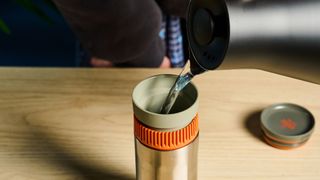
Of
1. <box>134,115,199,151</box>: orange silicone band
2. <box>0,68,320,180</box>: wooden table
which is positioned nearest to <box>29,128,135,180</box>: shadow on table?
Answer: <box>0,68,320,180</box>: wooden table

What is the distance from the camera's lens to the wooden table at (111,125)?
1.78 feet

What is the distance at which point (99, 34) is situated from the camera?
0.74 meters

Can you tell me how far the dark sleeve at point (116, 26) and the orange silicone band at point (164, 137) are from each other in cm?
29

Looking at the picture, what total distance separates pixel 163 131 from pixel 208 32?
0.10 meters

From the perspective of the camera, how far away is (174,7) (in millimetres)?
823

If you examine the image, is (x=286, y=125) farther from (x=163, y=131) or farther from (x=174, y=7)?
(x=174, y=7)

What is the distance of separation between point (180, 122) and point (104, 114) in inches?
8.4

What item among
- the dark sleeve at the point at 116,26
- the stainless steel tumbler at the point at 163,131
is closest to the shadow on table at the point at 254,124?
the stainless steel tumbler at the point at 163,131

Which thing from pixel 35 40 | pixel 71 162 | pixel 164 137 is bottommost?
pixel 35 40

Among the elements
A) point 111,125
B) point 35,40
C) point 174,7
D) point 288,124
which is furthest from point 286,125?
point 35,40

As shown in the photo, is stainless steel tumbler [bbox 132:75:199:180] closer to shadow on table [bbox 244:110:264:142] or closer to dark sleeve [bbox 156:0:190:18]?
shadow on table [bbox 244:110:264:142]

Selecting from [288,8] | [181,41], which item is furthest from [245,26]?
[181,41]

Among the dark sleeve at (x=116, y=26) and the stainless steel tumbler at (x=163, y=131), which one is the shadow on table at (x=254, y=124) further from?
the dark sleeve at (x=116, y=26)

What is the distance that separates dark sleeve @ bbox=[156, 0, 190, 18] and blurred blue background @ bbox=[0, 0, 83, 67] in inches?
22.1
